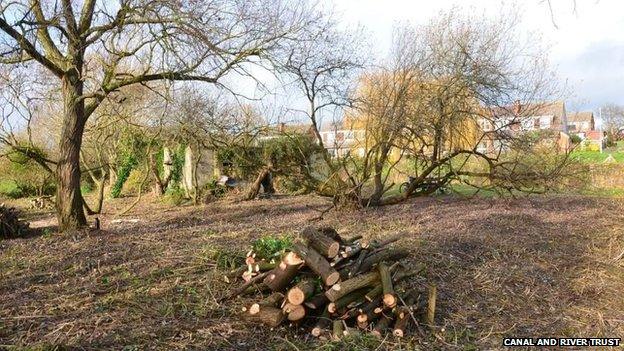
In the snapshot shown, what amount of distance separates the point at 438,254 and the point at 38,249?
5940mm

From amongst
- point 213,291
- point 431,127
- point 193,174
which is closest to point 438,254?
point 213,291

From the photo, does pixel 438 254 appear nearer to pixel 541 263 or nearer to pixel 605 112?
pixel 541 263

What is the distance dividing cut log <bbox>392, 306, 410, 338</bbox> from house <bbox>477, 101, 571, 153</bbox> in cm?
1033

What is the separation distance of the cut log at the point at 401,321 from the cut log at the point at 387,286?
0.30 feet

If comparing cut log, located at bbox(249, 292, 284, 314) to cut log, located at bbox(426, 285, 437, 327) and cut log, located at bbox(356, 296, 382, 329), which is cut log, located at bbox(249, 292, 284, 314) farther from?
cut log, located at bbox(426, 285, 437, 327)

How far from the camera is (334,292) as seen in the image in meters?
4.66

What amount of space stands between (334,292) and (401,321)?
0.66 metres

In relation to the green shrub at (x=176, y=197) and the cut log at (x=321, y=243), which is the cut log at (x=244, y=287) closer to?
the cut log at (x=321, y=243)

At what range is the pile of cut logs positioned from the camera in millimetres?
4664

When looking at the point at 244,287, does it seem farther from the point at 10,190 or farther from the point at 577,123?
the point at 10,190

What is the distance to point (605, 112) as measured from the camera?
2530 inches

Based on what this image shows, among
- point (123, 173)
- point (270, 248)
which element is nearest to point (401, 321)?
point (270, 248)

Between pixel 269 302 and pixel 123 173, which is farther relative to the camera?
pixel 123 173

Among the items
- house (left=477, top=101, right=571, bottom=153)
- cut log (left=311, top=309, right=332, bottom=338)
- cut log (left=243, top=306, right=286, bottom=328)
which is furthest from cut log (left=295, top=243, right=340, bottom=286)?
house (left=477, top=101, right=571, bottom=153)
